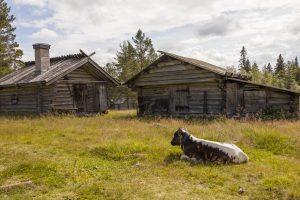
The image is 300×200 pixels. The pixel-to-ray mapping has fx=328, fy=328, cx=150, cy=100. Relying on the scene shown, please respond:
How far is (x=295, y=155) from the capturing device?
9.38 meters

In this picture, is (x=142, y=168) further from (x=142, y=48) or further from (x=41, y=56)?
(x=142, y=48)

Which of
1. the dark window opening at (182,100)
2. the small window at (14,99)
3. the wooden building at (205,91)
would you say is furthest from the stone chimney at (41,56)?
the dark window opening at (182,100)

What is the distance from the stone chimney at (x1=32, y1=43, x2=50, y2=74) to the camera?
24.1 m

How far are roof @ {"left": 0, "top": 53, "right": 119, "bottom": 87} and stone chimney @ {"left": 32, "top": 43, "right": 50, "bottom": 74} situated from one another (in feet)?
1.57

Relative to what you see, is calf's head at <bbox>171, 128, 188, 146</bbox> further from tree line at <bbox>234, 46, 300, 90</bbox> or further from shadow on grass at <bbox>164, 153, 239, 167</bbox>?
tree line at <bbox>234, 46, 300, 90</bbox>

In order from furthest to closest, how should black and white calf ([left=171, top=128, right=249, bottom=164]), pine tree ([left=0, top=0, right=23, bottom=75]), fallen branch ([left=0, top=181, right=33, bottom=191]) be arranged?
pine tree ([left=0, top=0, right=23, bottom=75])
black and white calf ([left=171, top=128, right=249, bottom=164])
fallen branch ([left=0, top=181, right=33, bottom=191])

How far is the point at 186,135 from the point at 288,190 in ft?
10.7

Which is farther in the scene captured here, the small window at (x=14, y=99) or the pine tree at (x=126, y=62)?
the pine tree at (x=126, y=62)

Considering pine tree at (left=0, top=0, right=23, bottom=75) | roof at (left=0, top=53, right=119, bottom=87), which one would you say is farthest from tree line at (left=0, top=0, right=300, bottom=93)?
roof at (left=0, top=53, right=119, bottom=87)

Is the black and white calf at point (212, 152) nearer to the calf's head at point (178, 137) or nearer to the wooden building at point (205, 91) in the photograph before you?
the calf's head at point (178, 137)

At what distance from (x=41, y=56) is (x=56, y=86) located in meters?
3.24

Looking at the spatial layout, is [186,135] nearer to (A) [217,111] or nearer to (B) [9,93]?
(A) [217,111]

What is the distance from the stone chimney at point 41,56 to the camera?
2412 centimetres

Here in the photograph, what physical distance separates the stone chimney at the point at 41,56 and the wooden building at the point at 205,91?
7955 mm
